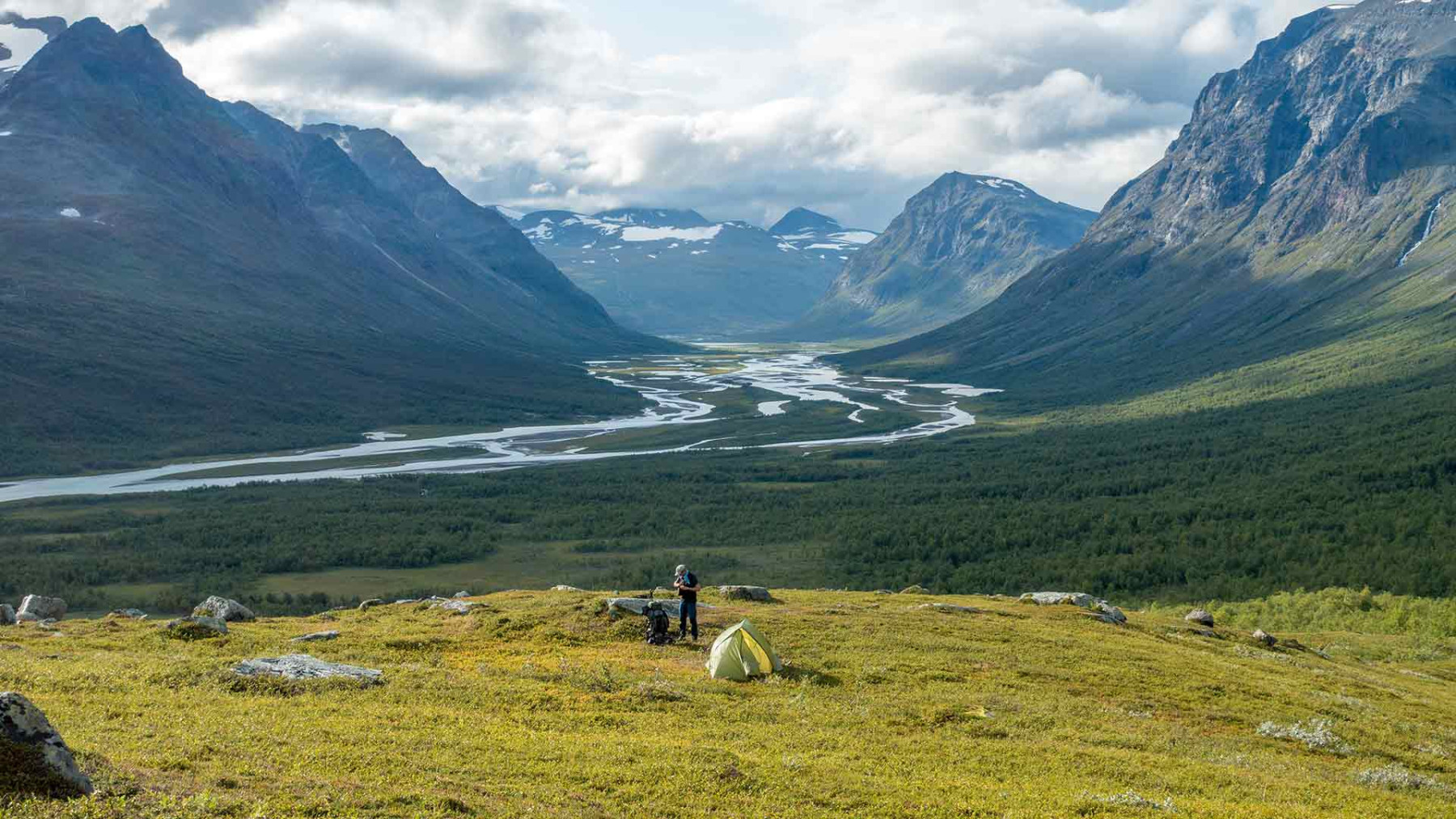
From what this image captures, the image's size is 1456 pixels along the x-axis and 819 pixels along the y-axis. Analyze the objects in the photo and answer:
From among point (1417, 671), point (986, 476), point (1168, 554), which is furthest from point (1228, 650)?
point (986, 476)

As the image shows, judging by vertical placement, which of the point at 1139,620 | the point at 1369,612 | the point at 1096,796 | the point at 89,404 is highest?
the point at 89,404

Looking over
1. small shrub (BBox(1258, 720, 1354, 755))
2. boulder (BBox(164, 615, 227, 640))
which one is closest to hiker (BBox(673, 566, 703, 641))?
boulder (BBox(164, 615, 227, 640))

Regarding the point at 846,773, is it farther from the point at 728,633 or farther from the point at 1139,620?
the point at 1139,620

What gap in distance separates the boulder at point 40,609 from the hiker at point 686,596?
27565 mm

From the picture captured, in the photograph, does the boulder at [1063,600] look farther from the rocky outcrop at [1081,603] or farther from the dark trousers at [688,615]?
the dark trousers at [688,615]

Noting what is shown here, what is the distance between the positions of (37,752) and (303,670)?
39.3ft

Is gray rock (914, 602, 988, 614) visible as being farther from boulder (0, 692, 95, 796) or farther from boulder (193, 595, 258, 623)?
boulder (0, 692, 95, 796)

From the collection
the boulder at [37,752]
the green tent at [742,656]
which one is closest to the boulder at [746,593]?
the green tent at [742,656]

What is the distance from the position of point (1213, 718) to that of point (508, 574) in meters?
63.9

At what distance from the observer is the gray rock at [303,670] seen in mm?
26270

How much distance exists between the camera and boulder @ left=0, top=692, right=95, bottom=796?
14.8 meters

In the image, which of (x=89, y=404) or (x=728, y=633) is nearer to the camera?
(x=728, y=633)

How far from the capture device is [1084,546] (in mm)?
86125

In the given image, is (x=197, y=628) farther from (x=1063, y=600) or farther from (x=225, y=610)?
(x=1063, y=600)
